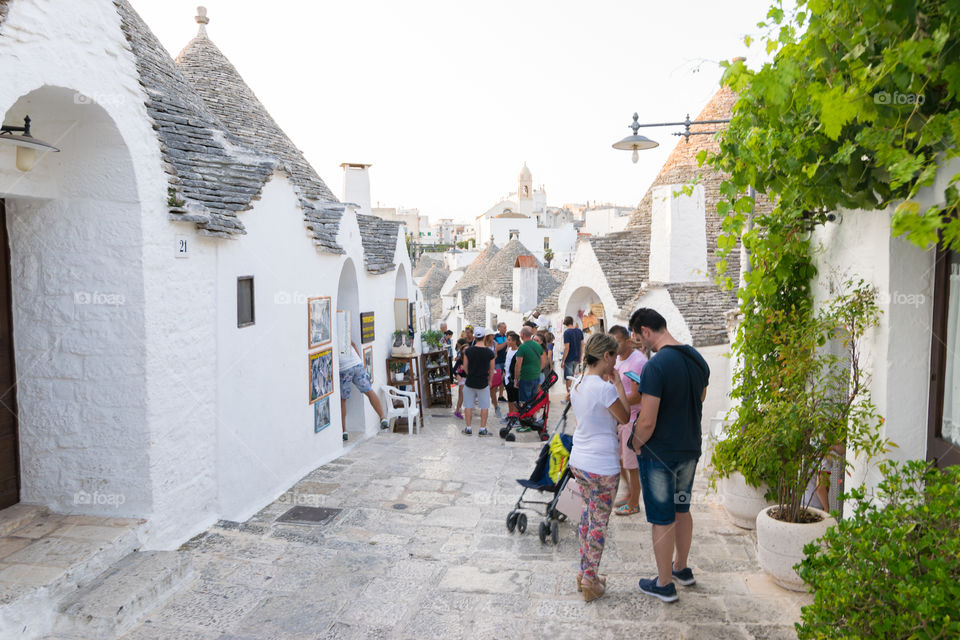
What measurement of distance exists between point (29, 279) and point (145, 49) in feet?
12.8

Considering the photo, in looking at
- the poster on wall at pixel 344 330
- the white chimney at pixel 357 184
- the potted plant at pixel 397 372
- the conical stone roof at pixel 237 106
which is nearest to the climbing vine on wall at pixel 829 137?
the poster on wall at pixel 344 330

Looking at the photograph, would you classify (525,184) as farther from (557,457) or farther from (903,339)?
(903,339)

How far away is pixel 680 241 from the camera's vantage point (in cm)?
1252

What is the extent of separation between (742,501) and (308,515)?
13.1ft

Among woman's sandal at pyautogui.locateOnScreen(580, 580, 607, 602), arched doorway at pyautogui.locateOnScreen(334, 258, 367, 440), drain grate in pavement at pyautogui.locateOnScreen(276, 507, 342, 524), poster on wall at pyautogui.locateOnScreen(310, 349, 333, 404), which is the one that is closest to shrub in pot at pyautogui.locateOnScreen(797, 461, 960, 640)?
woman's sandal at pyautogui.locateOnScreen(580, 580, 607, 602)

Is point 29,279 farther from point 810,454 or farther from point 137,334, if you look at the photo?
point 810,454

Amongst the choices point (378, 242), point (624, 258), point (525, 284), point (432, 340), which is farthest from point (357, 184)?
point (525, 284)

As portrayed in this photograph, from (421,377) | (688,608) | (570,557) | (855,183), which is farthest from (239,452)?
(421,377)

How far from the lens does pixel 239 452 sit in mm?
6285

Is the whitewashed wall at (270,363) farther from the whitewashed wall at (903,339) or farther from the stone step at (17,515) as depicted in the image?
the whitewashed wall at (903,339)

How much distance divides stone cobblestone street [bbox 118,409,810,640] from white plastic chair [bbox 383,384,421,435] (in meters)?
4.25

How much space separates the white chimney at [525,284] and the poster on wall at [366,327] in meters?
14.7

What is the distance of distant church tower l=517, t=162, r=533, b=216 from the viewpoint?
279ft

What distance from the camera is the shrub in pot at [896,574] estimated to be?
7.70ft
